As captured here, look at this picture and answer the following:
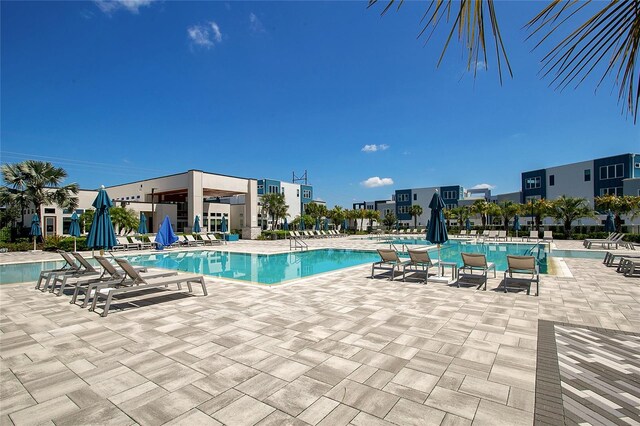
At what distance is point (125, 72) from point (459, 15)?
17259 millimetres

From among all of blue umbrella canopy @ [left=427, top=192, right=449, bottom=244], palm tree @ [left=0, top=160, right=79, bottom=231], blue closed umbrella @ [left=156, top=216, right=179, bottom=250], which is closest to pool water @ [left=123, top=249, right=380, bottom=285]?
blue closed umbrella @ [left=156, top=216, right=179, bottom=250]

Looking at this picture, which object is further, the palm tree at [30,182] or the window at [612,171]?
the window at [612,171]

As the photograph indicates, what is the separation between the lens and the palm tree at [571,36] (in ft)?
3.79

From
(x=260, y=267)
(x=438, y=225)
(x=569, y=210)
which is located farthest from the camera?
(x=569, y=210)

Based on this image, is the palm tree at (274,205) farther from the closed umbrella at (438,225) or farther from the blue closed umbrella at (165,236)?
the closed umbrella at (438,225)

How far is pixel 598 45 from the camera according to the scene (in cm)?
128

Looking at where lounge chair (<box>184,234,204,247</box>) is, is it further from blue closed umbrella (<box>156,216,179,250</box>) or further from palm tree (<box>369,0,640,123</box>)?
palm tree (<box>369,0,640,123</box>)

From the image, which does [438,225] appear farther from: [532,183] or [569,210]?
[532,183]

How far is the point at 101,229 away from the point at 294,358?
23.8 feet

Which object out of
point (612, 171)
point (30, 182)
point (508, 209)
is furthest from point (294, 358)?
point (612, 171)

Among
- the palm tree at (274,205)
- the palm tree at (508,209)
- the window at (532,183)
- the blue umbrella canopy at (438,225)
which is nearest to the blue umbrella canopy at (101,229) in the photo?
the blue umbrella canopy at (438,225)

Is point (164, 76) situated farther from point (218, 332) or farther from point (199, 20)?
point (218, 332)

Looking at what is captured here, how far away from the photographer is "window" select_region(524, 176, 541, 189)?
140ft

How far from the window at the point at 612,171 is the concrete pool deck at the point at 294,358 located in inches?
1396
